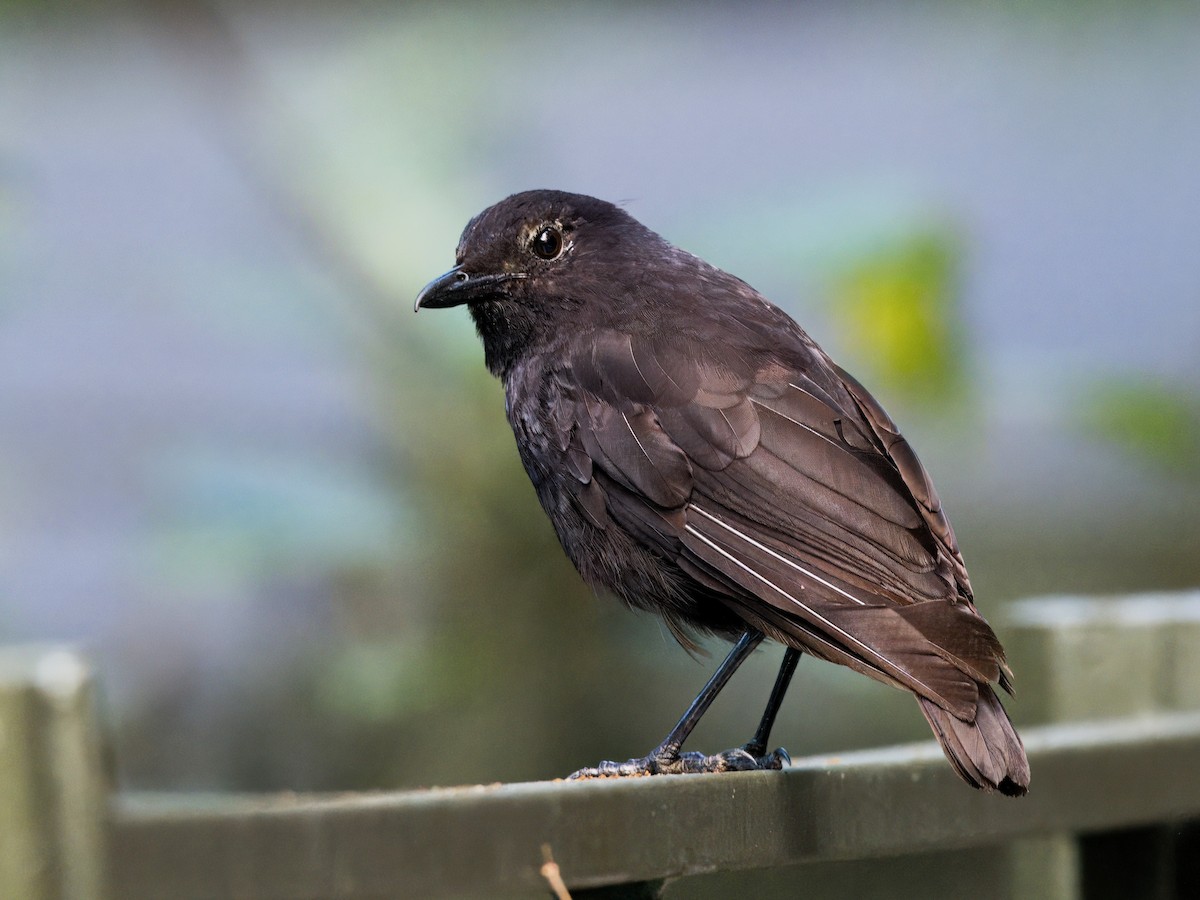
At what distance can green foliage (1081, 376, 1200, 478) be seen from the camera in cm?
494

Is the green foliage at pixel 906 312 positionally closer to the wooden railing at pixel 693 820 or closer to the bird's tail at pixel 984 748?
the wooden railing at pixel 693 820

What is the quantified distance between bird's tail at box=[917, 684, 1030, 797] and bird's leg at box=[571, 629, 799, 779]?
24.9 inches

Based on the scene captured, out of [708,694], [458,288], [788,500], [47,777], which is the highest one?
[458,288]

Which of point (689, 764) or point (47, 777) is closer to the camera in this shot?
point (47, 777)

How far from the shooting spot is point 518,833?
192cm

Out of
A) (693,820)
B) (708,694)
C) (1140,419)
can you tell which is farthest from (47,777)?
(1140,419)

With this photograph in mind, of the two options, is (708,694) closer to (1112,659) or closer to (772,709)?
(772,709)

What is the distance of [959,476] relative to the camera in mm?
5391

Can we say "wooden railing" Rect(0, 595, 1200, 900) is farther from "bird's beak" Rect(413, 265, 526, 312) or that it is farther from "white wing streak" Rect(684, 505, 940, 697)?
"bird's beak" Rect(413, 265, 526, 312)

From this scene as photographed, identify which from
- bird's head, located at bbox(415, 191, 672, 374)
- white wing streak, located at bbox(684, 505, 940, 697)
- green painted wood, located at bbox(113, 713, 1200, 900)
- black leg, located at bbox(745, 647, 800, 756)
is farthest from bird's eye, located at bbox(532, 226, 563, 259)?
green painted wood, located at bbox(113, 713, 1200, 900)

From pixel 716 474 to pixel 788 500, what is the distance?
168 mm

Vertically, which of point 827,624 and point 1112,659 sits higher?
point 827,624

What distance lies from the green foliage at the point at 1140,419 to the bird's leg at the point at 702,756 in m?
2.15

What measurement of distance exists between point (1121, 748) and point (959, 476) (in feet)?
8.47
